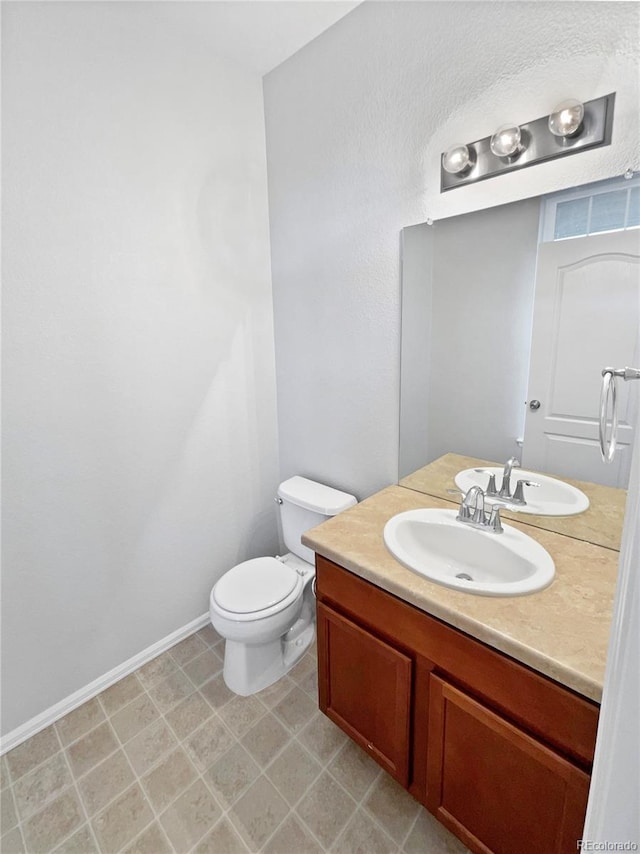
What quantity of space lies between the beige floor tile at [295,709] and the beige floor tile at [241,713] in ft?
0.25

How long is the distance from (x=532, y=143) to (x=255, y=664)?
2.16 m

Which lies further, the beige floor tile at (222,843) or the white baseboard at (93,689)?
the white baseboard at (93,689)

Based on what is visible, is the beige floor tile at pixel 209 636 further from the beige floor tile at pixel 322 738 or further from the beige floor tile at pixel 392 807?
the beige floor tile at pixel 392 807

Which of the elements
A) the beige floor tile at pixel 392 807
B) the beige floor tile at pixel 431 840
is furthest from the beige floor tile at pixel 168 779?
the beige floor tile at pixel 431 840

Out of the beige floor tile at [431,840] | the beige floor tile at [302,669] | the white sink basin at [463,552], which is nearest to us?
the white sink basin at [463,552]

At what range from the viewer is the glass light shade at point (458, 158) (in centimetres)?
128

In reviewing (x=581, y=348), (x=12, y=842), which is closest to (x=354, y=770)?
(x=12, y=842)

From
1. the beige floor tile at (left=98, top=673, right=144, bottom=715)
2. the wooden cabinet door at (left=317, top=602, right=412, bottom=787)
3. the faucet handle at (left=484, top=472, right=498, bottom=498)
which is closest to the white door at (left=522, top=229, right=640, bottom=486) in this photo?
the faucet handle at (left=484, top=472, right=498, bottom=498)

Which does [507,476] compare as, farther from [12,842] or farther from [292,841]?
[12,842]

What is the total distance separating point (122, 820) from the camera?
1244 millimetres

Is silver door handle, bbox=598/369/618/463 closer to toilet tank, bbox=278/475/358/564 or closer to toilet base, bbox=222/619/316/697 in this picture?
toilet tank, bbox=278/475/358/564

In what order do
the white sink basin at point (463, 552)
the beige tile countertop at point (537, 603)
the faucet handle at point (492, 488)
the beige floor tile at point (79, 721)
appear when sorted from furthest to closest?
the beige floor tile at point (79, 721) < the faucet handle at point (492, 488) < the white sink basin at point (463, 552) < the beige tile countertop at point (537, 603)

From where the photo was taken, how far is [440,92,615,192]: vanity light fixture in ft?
3.49

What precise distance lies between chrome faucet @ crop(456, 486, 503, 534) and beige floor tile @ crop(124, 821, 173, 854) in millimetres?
1348
